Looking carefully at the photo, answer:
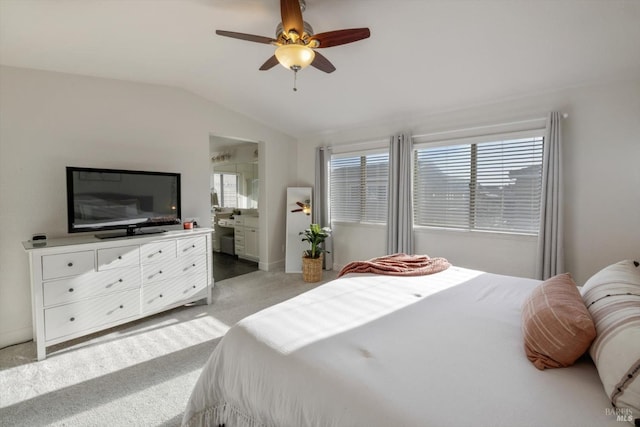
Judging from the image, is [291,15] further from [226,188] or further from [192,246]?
[226,188]

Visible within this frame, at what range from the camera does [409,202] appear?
3850 mm

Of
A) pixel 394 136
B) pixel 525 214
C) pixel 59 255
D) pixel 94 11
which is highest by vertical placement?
pixel 94 11

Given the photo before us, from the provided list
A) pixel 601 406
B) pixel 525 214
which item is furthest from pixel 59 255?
pixel 525 214

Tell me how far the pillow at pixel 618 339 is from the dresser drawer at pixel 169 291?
10.8 ft

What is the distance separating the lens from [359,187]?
4.55 m

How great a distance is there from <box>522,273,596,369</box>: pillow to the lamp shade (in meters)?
1.93

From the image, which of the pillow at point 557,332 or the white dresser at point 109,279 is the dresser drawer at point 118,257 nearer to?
the white dresser at point 109,279

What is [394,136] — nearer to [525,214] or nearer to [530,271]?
[525,214]

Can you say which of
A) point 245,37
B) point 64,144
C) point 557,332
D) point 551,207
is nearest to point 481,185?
point 551,207

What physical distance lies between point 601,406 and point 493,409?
1.12 ft

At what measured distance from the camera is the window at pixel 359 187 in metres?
4.31

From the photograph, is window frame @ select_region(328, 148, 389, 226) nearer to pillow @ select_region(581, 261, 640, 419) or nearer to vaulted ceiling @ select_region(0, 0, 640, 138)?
vaulted ceiling @ select_region(0, 0, 640, 138)

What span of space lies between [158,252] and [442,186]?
3429 millimetres

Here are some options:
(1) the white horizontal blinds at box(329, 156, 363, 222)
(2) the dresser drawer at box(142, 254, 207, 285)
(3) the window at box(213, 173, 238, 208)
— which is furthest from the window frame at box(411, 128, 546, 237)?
(3) the window at box(213, 173, 238, 208)
